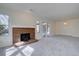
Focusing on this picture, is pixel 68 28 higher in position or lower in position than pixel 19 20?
lower

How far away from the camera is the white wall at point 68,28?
10.0 metres

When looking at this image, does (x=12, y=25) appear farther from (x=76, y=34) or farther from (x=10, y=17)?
(x=76, y=34)

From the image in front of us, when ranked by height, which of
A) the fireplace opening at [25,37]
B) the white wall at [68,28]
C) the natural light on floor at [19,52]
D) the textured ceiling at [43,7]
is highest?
the textured ceiling at [43,7]

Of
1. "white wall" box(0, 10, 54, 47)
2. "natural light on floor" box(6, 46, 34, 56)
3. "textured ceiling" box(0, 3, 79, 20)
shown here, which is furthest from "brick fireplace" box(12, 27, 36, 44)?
"natural light on floor" box(6, 46, 34, 56)

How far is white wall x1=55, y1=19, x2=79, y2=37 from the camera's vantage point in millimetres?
10039

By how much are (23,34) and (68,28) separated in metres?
6.30

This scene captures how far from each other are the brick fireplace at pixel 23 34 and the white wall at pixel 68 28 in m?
5.20

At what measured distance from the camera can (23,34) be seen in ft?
20.8

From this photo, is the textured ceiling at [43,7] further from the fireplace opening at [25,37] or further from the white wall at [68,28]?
the white wall at [68,28]

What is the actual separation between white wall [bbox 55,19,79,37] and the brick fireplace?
5.20 meters

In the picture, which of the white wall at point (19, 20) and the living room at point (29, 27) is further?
the white wall at point (19, 20)

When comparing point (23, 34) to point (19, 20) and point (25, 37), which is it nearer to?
point (25, 37)

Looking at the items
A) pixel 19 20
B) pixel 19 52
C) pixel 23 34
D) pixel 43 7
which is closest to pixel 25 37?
pixel 23 34

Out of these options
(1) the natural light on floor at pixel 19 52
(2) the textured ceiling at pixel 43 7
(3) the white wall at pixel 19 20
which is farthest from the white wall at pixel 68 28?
(1) the natural light on floor at pixel 19 52
